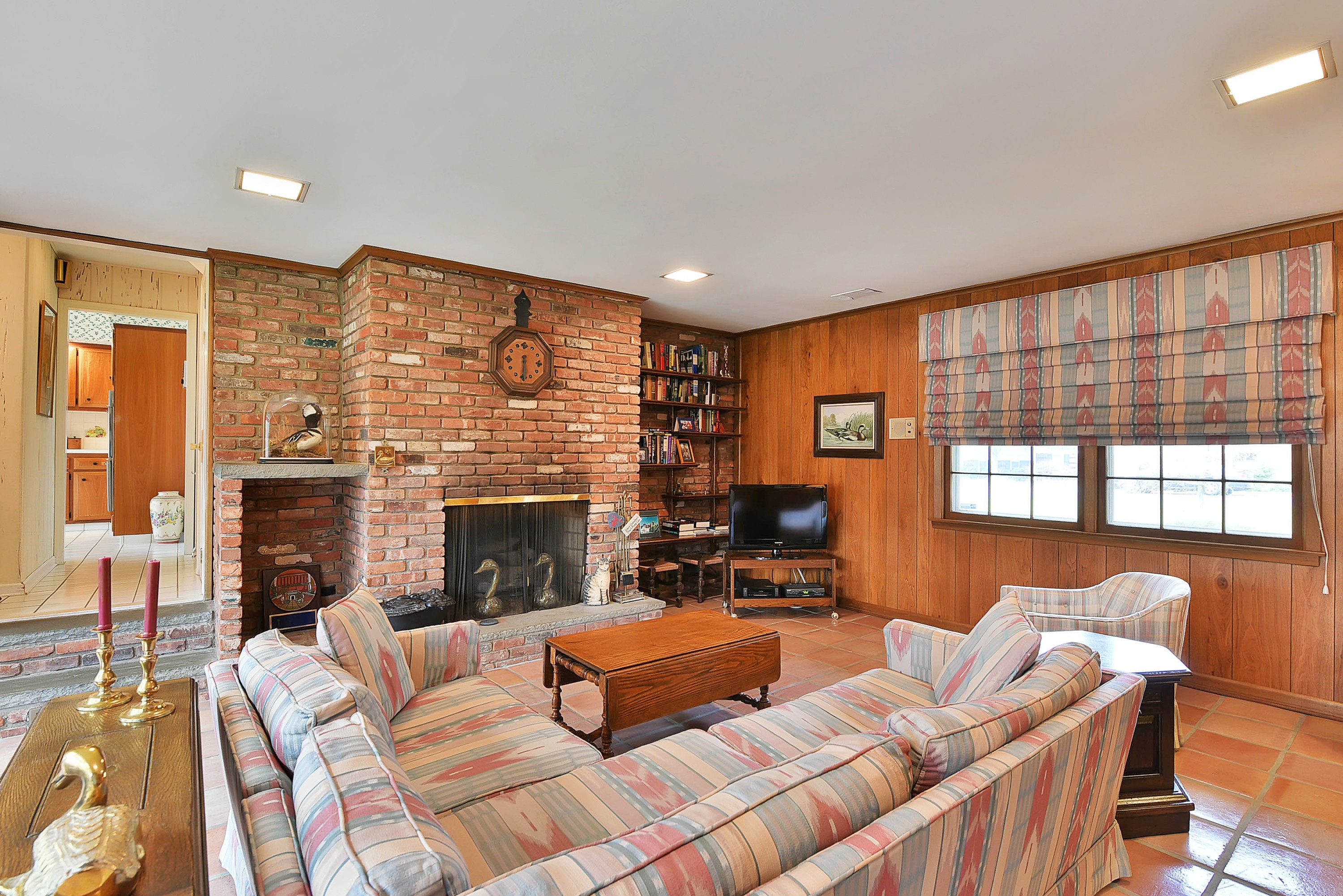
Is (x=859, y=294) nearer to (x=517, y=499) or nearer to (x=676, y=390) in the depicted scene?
(x=676, y=390)

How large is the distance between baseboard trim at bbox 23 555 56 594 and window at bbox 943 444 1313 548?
5.96 meters

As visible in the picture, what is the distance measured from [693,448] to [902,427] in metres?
2.01

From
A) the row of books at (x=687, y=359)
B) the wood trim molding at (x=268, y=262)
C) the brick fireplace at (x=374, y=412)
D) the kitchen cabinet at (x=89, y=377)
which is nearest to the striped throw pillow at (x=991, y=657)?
the brick fireplace at (x=374, y=412)

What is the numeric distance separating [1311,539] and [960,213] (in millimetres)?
2445

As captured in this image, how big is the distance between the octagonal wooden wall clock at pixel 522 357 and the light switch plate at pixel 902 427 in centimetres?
263

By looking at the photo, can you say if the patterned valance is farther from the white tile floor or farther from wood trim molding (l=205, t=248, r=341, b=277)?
the white tile floor

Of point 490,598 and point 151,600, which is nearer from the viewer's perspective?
point 151,600

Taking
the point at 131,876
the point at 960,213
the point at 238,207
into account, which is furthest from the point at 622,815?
the point at 238,207

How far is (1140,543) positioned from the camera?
12.7 ft

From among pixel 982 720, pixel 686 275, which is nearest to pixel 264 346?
pixel 686 275

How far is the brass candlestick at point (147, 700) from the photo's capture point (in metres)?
1.42

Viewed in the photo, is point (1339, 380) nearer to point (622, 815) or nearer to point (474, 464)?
point (622, 815)

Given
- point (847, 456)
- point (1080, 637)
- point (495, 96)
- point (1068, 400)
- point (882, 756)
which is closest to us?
point (882, 756)

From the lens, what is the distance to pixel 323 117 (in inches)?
90.0
